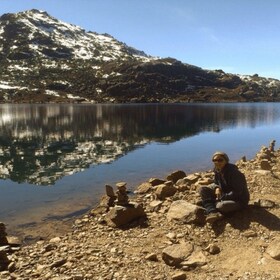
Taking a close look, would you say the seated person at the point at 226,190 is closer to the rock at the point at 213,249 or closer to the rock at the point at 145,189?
the rock at the point at 213,249

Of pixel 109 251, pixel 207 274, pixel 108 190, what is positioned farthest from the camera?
pixel 108 190

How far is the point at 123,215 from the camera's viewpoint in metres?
17.0

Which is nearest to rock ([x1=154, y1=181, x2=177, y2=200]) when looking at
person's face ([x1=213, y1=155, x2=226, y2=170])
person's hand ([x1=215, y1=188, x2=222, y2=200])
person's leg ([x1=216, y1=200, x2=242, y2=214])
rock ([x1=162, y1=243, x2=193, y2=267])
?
person's hand ([x1=215, y1=188, x2=222, y2=200])

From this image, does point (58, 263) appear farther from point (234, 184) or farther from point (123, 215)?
point (234, 184)

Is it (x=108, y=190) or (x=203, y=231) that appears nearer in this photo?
(x=203, y=231)

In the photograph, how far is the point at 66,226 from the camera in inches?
764

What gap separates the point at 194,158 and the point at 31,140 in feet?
99.7

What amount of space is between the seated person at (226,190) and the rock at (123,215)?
3493mm

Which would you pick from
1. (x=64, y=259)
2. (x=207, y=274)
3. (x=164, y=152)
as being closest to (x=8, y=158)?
(x=164, y=152)

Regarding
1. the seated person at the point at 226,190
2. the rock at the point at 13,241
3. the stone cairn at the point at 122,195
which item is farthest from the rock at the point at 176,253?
the rock at the point at 13,241

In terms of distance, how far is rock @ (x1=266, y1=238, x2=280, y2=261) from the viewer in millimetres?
12002

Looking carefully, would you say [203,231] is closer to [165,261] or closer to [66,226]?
[165,261]

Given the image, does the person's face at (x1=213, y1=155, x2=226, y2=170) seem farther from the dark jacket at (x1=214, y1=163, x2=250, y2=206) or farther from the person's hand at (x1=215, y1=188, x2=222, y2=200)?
the person's hand at (x1=215, y1=188, x2=222, y2=200)

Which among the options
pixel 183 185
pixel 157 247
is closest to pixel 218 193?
pixel 157 247
